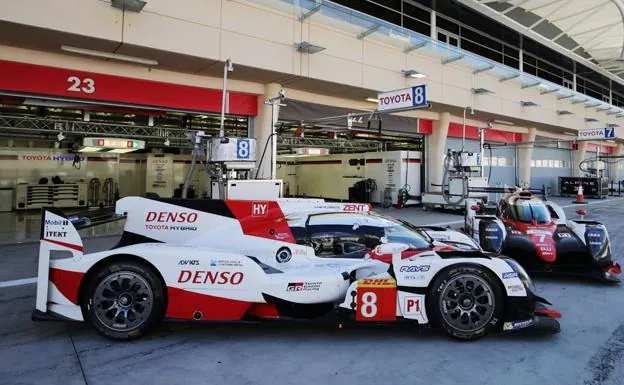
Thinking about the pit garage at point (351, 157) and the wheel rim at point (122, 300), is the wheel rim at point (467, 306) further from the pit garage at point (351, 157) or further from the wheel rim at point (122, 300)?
the pit garage at point (351, 157)

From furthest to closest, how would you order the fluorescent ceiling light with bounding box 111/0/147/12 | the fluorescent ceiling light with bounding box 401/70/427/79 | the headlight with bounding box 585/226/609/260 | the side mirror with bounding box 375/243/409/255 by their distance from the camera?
the fluorescent ceiling light with bounding box 401/70/427/79 < the fluorescent ceiling light with bounding box 111/0/147/12 < the headlight with bounding box 585/226/609/260 < the side mirror with bounding box 375/243/409/255

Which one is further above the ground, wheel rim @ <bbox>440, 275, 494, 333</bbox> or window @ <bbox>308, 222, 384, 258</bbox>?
window @ <bbox>308, 222, 384, 258</bbox>

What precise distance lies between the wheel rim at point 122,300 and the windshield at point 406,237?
2.35 m

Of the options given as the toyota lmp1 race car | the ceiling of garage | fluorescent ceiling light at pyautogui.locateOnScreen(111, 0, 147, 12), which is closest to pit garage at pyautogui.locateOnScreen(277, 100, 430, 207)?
fluorescent ceiling light at pyautogui.locateOnScreen(111, 0, 147, 12)

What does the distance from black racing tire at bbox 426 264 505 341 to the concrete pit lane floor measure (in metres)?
0.13

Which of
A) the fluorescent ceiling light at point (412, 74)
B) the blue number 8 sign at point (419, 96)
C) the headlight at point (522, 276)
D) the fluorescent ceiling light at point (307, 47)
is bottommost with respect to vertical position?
the headlight at point (522, 276)

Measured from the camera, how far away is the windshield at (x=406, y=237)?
4.26 meters

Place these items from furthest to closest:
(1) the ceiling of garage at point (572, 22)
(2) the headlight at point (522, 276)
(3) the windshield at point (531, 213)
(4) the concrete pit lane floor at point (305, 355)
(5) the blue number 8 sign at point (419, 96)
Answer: (1) the ceiling of garage at point (572, 22), (5) the blue number 8 sign at point (419, 96), (3) the windshield at point (531, 213), (2) the headlight at point (522, 276), (4) the concrete pit lane floor at point (305, 355)

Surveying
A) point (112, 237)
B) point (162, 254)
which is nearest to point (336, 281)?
point (162, 254)

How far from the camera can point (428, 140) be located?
57.0ft

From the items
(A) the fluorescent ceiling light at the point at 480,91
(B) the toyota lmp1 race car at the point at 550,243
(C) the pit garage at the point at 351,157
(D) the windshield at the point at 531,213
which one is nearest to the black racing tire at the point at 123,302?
(B) the toyota lmp1 race car at the point at 550,243

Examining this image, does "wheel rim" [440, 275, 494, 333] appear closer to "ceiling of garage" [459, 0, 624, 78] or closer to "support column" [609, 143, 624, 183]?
"ceiling of garage" [459, 0, 624, 78]

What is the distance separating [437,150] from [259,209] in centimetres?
1410

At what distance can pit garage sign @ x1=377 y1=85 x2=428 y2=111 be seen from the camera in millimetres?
7309
